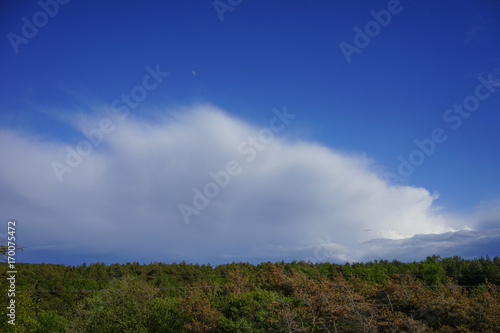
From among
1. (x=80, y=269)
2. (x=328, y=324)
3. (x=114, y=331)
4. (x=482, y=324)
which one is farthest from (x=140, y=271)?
(x=482, y=324)

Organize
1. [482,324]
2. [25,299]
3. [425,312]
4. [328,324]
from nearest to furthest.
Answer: [482,324] < [425,312] < [328,324] < [25,299]

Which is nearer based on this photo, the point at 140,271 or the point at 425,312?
the point at 425,312

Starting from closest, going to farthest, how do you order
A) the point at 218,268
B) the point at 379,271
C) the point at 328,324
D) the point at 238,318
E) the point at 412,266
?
1. the point at 328,324
2. the point at 238,318
3. the point at 379,271
4. the point at 412,266
5. the point at 218,268

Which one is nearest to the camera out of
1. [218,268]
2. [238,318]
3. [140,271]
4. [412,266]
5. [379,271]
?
[238,318]

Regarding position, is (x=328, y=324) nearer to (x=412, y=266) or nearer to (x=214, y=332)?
(x=214, y=332)

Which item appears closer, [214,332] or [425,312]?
[425,312]

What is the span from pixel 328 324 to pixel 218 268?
1535 inches

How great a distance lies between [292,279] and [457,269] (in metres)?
33.2

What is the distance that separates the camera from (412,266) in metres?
44.1

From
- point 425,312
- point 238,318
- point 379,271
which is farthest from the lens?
point 379,271

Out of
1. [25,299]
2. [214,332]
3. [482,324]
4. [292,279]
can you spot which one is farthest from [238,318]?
[25,299]

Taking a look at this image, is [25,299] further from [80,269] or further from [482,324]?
[80,269]

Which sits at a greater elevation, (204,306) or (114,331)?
(204,306)

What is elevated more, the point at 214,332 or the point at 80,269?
the point at 80,269
